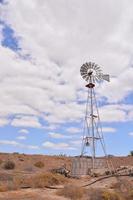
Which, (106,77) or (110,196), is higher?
(106,77)

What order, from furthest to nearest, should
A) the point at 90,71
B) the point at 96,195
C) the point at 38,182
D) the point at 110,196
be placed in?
the point at 90,71 < the point at 38,182 < the point at 96,195 < the point at 110,196

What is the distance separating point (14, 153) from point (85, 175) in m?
37.8


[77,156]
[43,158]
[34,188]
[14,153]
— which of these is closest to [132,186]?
[34,188]

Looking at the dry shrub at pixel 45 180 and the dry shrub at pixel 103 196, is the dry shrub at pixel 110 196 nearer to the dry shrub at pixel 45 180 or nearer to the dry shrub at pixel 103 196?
the dry shrub at pixel 103 196

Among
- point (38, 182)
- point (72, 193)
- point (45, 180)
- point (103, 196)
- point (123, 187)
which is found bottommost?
point (103, 196)

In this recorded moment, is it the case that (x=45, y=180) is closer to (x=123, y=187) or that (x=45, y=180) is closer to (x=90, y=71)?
(x=123, y=187)

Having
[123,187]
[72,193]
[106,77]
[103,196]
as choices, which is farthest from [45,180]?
[106,77]

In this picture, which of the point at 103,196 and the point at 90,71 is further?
the point at 90,71

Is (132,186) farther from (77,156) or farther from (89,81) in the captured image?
(89,81)

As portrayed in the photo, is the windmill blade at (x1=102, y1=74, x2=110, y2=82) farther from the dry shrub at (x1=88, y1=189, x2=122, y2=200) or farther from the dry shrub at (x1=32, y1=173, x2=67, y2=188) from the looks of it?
the dry shrub at (x1=88, y1=189, x2=122, y2=200)

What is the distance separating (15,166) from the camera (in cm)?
6000

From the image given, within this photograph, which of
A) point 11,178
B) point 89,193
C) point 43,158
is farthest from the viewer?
point 43,158

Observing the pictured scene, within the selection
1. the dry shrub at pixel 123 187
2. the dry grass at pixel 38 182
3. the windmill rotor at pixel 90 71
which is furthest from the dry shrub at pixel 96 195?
the windmill rotor at pixel 90 71

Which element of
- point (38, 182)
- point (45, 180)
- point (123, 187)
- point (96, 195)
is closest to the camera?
point (96, 195)
